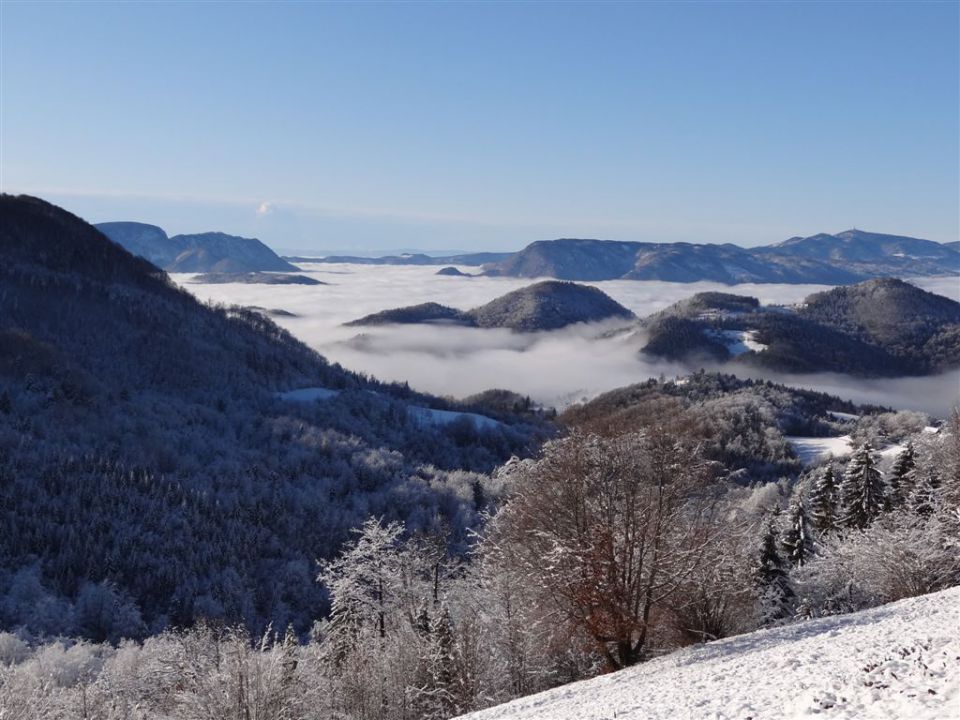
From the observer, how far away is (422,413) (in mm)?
176250

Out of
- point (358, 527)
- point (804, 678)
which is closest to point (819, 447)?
point (358, 527)

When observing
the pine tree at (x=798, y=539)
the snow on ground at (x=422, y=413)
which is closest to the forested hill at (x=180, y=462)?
the snow on ground at (x=422, y=413)

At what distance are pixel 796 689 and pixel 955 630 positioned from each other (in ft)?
16.3

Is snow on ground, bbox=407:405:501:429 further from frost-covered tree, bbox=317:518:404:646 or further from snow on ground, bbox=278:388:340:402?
frost-covered tree, bbox=317:518:404:646

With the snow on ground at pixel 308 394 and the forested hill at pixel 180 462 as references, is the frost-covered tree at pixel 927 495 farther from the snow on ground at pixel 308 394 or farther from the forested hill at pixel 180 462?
the snow on ground at pixel 308 394

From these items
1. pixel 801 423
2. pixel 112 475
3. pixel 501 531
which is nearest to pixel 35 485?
pixel 112 475

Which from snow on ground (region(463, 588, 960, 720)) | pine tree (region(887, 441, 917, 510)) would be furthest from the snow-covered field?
snow on ground (region(463, 588, 960, 720))

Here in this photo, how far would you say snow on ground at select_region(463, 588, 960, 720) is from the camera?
12.9 metres

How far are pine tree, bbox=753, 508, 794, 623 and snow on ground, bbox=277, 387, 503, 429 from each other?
439ft

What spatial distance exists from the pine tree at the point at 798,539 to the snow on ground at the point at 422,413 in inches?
5090

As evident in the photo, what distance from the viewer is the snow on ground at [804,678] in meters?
12.9

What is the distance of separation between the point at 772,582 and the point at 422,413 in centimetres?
14173

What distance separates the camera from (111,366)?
512 feet

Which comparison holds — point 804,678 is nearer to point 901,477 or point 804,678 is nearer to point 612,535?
point 612,535
